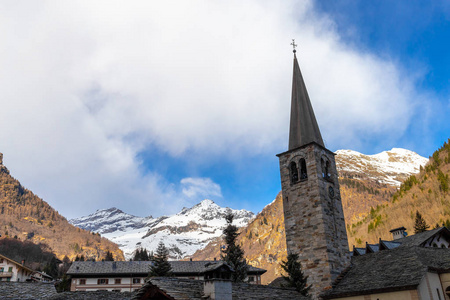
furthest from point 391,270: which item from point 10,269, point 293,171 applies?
point 10,269

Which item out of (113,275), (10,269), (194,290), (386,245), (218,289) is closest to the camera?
(218,289)

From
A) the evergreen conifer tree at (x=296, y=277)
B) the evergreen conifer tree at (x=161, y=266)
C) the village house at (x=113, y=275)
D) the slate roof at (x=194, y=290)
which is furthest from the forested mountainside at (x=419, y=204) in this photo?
the slate roof at (x=194, y=290)

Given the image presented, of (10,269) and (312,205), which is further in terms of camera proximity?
(10,269)

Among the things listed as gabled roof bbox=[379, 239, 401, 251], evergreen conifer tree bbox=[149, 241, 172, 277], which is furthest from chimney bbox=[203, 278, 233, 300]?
evergreen conifer tree bbox=[149, 241, 172, 277]

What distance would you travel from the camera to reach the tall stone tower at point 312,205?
3119 centimetres

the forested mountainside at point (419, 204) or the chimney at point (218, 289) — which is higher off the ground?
the forested mountainside at point (419, 204)

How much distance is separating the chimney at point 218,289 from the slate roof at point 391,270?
12.9 metres

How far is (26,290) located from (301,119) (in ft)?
89.9

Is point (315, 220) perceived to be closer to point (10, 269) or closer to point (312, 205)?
point (312, 205)

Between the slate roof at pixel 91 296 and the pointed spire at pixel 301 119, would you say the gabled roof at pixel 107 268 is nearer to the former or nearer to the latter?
the slate roof at pixel 91 296

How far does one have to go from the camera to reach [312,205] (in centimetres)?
3309

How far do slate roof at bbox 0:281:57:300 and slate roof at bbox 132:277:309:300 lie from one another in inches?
468

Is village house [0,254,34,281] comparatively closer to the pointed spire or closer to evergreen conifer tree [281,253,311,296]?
evergreen conifer tree [281,253,311,296]

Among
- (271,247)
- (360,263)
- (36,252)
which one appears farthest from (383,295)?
(36,252)
